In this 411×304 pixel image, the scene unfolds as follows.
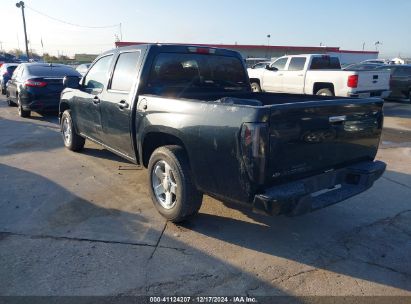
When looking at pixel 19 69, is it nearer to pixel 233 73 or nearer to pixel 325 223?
pixel 233 73

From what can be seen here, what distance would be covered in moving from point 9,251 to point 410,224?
4207mm

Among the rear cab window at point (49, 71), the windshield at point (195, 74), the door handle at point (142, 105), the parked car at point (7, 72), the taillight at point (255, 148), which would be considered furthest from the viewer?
the parked car at point (7, 72)

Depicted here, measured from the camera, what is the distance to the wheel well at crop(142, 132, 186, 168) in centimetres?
409

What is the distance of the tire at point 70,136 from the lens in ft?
22.6

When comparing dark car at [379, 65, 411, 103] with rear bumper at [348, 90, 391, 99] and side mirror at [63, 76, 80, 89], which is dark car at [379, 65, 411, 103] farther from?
side mirror at [63, 76, 80, 89]

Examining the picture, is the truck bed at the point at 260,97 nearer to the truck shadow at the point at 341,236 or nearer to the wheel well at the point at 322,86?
the truck shadow at the point at 341,236

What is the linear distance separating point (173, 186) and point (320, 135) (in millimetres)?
1618

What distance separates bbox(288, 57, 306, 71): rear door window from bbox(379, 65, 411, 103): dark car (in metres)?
5.03

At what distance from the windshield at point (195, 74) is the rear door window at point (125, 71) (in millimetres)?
306

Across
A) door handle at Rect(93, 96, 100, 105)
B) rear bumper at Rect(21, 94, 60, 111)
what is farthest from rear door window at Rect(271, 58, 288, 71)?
door handle at Rect(93, 96, 100, 105)

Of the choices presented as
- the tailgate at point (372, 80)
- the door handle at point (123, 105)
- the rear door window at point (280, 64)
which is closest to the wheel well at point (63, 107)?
the door handle at point (123, 105)

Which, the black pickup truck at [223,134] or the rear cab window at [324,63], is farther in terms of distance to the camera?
the rear cab window at [324,63]

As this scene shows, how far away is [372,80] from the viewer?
11.9 metres

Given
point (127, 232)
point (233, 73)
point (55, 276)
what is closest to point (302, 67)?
point (233, 73)
